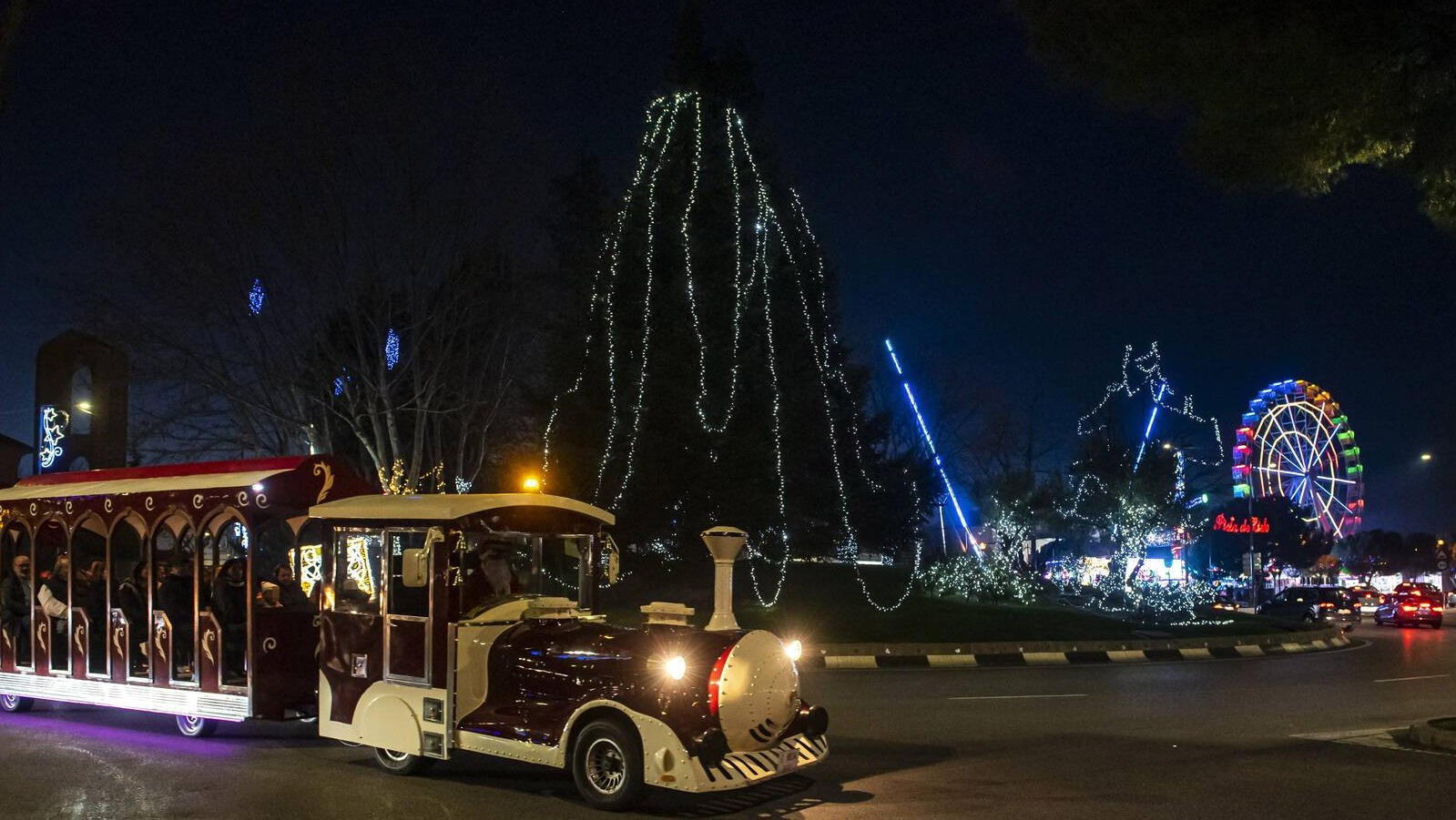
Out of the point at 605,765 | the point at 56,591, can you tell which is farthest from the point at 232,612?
the point at 605,765

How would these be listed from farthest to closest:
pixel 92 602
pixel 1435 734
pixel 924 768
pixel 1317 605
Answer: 1. pixel 1317 605
2. pixel 92 602
3. pixel 1435 734
4. pixel 924 768

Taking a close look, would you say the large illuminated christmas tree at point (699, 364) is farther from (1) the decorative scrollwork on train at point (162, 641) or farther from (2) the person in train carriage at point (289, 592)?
(1) the decorative scrollwork on train at point (162, 641)

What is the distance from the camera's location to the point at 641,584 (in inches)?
1328

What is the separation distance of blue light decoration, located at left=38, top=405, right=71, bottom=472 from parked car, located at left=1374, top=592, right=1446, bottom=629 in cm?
4124

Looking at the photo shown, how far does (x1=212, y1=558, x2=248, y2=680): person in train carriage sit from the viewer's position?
12.3m

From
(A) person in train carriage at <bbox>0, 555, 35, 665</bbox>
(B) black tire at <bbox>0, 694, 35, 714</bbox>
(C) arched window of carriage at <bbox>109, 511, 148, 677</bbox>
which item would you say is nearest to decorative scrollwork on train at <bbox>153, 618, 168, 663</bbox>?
(C) arched window of carriage at <bbox>109, 511, 148, 677</bbox>

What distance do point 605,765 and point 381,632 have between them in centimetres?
261

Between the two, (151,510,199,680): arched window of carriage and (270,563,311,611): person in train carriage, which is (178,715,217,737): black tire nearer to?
(151,510,199,680): arched window of carriage

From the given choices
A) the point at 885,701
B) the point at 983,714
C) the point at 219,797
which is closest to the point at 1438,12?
the point at 983,714

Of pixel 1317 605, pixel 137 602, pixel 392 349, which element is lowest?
pixel 1317 605

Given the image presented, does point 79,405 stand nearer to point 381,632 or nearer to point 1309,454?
point 381,632

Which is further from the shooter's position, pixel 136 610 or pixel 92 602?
pixel 92 602

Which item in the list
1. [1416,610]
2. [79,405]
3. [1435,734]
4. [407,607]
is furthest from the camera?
[1416,610]

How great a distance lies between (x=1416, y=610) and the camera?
41.4 m
